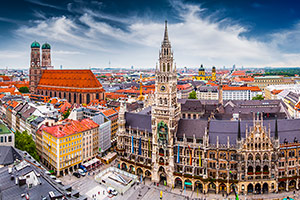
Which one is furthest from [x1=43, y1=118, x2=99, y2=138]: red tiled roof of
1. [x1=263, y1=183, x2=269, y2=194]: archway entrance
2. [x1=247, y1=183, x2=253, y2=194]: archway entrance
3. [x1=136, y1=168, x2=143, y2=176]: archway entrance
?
[x1=263, y1=183, x2=269, y2=194]: archway entrance

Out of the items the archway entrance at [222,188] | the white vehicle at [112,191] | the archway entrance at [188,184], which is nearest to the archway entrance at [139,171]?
the white vehicle at [112,191]

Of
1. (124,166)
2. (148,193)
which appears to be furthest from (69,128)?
(148,193)

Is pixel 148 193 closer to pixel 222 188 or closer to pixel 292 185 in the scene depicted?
pixel 222 188

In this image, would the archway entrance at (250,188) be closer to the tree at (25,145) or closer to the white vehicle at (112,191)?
the white vehicle at (112,191)

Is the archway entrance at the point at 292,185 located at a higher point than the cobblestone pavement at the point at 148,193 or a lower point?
higher

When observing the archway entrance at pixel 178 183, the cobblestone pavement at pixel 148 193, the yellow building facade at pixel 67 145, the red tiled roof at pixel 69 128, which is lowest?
the cobblestone pavement at pixel 148 193

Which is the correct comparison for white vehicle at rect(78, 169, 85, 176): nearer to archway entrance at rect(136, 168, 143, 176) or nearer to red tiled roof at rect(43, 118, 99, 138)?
red tiled roof at rect(43, 118, 99, 138)

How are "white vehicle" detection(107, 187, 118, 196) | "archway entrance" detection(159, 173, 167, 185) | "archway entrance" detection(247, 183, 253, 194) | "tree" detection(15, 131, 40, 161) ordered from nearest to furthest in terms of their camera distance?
1. "white vehicle" detection(107, 187, 118, 196)
2. "archway entrance" detection(247, 183, 253, 194)
3. "archway entrance" detection(159, 173, 167, 185)
4. "tree" detection(15, 131, 40, 161)
